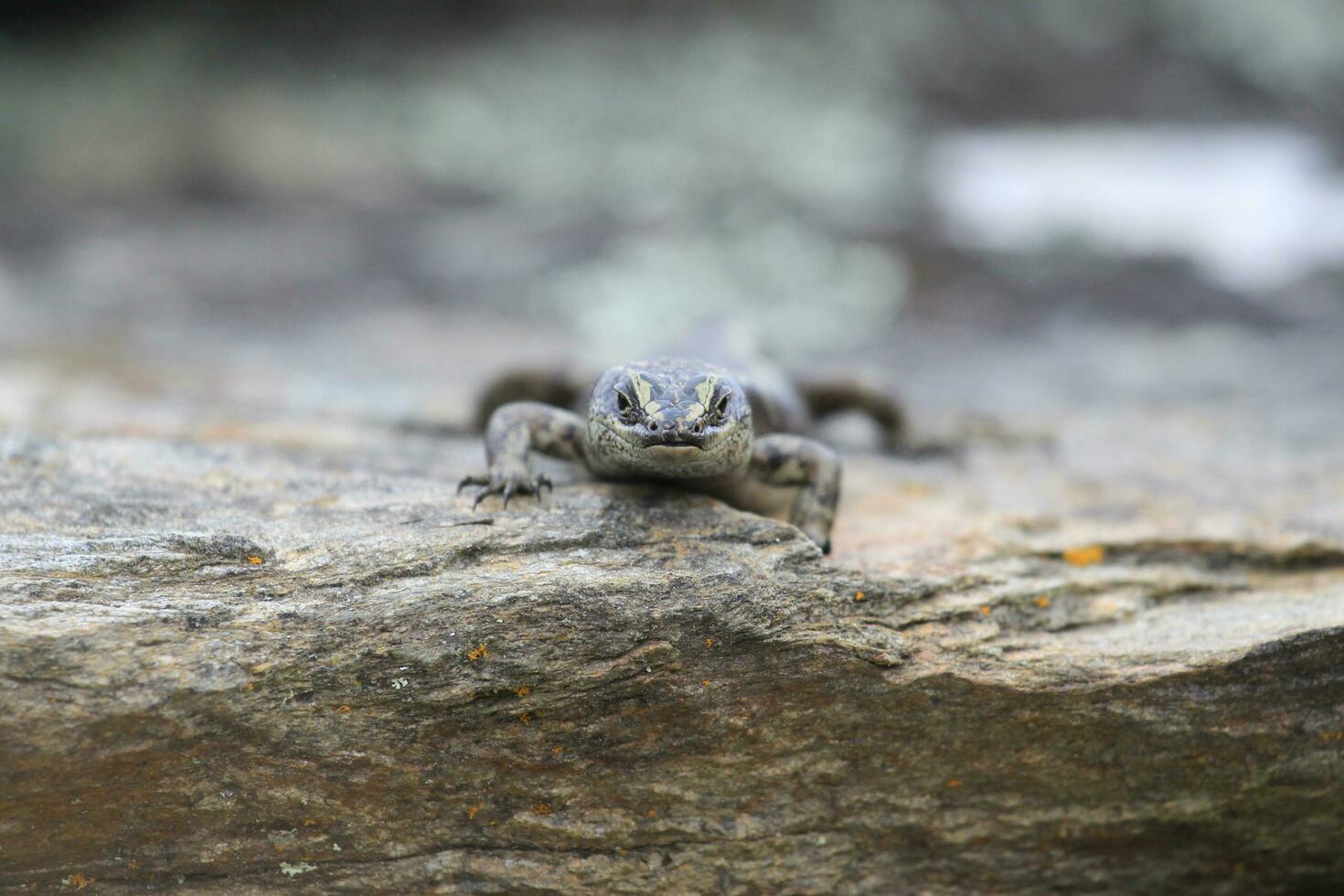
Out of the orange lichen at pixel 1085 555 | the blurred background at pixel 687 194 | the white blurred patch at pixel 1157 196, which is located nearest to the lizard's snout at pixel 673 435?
the orange lichen at pixel 1085 555

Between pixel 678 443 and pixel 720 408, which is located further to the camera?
pixel 720 408

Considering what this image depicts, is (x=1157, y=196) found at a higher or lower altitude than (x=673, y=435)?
Result: higher

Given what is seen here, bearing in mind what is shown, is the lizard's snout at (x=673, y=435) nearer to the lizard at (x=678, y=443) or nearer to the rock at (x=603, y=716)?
the lizard at (x=678, y=443)

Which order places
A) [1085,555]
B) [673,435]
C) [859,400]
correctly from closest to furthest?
1. [673,435]
2. [1085,555]
3. [859,400]

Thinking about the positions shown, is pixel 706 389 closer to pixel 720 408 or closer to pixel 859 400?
pixel 720 408

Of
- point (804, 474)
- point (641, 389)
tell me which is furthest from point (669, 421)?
point (804, 474)

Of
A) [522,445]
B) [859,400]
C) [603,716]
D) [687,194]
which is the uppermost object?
[687,194]

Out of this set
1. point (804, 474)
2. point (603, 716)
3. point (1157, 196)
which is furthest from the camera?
point (1157, 196)

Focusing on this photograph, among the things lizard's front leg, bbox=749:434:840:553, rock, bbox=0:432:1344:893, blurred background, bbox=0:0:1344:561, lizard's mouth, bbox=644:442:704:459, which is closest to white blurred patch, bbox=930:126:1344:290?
blurred background, bbox=0:0:1344:561
